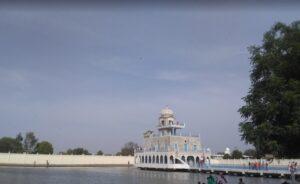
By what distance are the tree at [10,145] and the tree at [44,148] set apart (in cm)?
416

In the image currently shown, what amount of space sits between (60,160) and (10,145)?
15805 mm

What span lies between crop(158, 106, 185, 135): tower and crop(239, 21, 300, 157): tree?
2032 inches

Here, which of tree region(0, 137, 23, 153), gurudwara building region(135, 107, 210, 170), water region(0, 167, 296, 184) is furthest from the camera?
tree region(0, 137, 23, 153)

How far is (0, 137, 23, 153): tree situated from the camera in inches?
3611

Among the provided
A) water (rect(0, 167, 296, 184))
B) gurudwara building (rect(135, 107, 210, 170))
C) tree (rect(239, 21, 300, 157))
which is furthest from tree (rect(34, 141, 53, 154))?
tree (rect(239, 21, 300, 157))

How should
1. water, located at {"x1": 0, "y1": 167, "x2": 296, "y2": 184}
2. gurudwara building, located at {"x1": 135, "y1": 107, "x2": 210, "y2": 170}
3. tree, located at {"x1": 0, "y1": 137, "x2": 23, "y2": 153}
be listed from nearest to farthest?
water, located at {"x1": 0, "y1": 167, "x2": 296, "y2": 184}
gurudwara building, located at {"x1": 135, "y1": 107, "x2": 210, "y2": 170}
tree, located at {"x1": 0, "y1": 137, "x2": 23, "y2": 153}

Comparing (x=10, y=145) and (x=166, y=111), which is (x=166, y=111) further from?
(x=10, y=145)

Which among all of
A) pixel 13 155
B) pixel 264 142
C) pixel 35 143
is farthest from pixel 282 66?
pixel 35 143

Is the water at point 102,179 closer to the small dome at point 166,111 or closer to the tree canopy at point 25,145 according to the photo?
the small dome at point 166,111

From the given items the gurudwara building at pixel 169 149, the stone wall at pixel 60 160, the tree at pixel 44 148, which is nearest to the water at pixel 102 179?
the gurudwara building at pixel 169 149

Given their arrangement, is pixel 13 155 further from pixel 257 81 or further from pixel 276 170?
pixel 257 81

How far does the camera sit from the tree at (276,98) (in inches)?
682

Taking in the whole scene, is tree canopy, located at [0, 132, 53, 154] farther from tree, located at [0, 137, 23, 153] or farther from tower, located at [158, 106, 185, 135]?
tower, located at [158, 106, 185, 135]

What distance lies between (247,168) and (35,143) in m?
65.7
